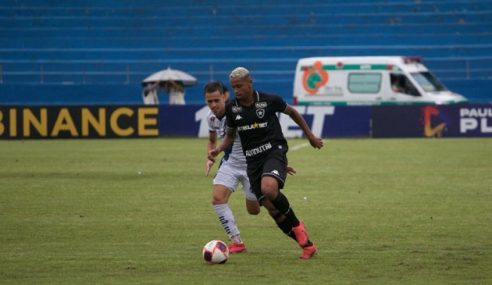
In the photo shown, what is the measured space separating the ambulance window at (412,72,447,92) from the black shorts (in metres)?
26.0

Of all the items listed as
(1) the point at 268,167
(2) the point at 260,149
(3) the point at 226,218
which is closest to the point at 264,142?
(2) the point at 260,149

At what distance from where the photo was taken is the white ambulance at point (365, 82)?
36.0 meters

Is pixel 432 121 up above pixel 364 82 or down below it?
below

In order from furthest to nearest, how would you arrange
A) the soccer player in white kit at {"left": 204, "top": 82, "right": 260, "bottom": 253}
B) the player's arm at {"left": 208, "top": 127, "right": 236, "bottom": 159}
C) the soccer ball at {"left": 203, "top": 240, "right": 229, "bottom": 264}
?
the soccer player in white kit at {"left": 204, "top": 82, "right": 260, "bottom": 253}, the player's arm at {"left": 208, "top": 127, "right": 236, "bottom": 159}, the soccer ball at {"left": 203, "top": 240, "right": 229, "bottom": 264}

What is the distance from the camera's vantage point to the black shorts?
10273 mm

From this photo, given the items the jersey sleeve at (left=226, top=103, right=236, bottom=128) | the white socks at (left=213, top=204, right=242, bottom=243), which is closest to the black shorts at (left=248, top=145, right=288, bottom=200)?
the jersey sleeve at (left=226, top=103, right=236, bottom=128)

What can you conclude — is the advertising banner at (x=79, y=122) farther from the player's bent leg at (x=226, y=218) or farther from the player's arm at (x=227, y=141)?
the player's arm at (x=227, y=141)

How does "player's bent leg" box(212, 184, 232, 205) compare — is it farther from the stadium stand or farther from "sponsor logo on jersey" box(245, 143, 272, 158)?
the stadium stand

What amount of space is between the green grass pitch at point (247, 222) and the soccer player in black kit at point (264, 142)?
351 millimetres

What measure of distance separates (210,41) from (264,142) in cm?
3483

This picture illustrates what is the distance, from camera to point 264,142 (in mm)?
10469

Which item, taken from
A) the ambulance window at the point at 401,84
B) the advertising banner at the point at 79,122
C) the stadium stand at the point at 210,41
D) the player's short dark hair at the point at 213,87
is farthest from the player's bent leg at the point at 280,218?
the stadium stand at the point at 210,41

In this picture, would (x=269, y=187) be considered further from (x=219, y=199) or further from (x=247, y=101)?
(x=219, y=199)

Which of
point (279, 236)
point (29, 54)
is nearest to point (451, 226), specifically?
point (279, 236)
